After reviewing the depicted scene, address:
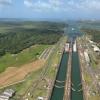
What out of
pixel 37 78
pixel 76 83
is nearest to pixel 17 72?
pixel 37 78

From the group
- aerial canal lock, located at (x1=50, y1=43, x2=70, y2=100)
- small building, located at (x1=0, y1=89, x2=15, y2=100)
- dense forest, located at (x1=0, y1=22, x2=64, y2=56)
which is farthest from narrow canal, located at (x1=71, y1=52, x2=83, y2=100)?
dense forest, located at (x1=0, y1=22, x2=64, y2=56)

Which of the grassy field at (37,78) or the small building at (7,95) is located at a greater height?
the small building at (7,95)

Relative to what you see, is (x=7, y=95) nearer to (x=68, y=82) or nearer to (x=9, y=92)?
(x=9, y=92)

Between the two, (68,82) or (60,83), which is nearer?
(68,82)

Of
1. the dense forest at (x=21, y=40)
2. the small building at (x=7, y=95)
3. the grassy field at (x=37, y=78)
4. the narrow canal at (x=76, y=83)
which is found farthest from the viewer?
the dense forest at (x=21, y=40)

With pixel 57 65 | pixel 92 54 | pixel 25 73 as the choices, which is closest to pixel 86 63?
pixel 57 65

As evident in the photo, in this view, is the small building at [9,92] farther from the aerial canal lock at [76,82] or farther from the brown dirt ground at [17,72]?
the aerial canal lock at [76,82]

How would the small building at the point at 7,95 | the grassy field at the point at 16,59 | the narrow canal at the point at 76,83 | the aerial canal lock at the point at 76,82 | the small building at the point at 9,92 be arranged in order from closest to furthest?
the small building at the point at 7,95 → the small building at the point at 9,92 → the narrow canal at the point at 76,83 → the aerial canal lock at the point at 76,82 → the grassy field at the point at 16,59

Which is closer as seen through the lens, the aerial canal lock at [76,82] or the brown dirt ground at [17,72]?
the aerial canal lock at [76,82]

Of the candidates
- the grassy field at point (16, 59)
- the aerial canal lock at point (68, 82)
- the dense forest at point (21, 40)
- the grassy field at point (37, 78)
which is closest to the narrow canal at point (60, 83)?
the aerial canal lock at point (68, 82)
